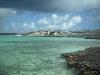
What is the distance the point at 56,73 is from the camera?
133 ft

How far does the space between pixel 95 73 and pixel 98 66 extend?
3995 mm

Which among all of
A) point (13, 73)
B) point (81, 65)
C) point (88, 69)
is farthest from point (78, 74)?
point (13, 73)

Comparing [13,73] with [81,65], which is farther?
[81,65]

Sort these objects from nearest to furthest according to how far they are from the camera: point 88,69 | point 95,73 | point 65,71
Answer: point 95,73 < point 88,69 < point 65,71

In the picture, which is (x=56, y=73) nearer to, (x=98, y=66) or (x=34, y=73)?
(x=34, y=73)

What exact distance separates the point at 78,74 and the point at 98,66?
343cm

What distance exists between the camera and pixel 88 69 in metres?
38.5

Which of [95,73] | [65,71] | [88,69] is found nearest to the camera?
[95,73]

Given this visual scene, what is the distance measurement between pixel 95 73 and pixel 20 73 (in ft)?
40.9

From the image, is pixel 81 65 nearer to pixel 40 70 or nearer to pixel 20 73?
pixel 40 70

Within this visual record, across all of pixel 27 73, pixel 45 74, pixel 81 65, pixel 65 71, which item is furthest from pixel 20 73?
pixel 81 65

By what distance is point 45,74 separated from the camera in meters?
39.9

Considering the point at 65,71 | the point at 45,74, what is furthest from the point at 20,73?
the point at 65,71

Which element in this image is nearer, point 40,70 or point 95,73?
point 95,73
